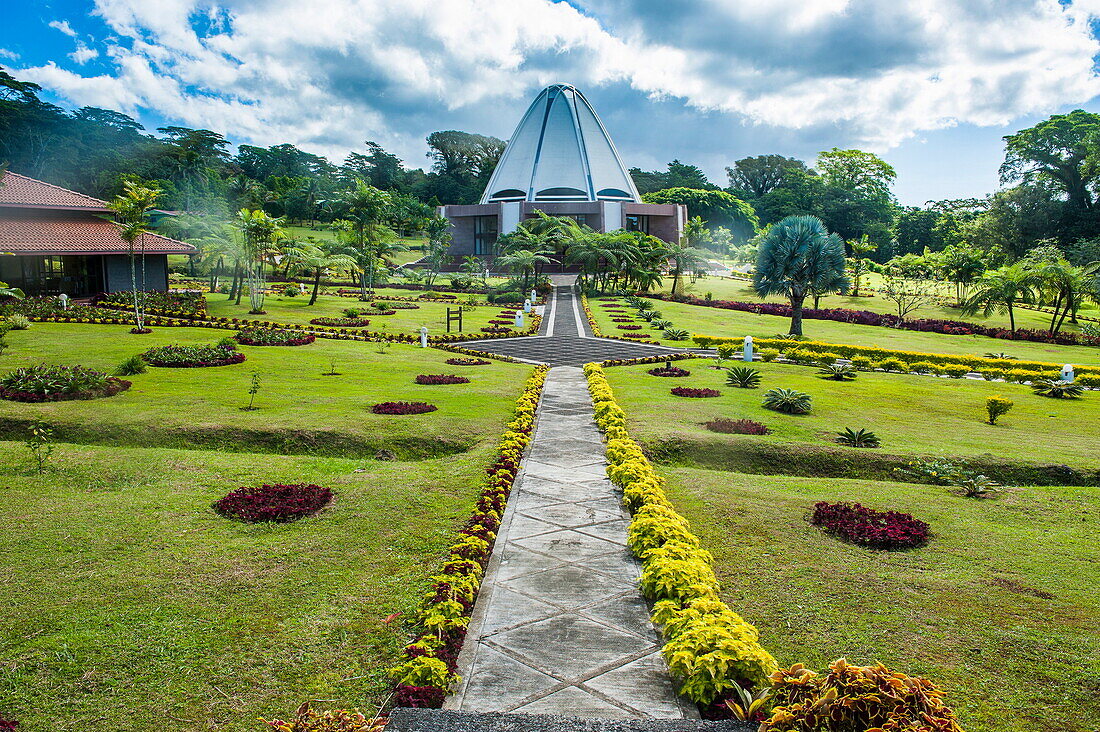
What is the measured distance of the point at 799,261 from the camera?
1208 inches

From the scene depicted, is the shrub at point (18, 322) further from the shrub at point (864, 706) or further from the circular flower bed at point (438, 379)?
the shrub at point (864, 706)

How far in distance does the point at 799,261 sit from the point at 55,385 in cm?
2761

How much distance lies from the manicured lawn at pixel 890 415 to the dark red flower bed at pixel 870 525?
130 inches

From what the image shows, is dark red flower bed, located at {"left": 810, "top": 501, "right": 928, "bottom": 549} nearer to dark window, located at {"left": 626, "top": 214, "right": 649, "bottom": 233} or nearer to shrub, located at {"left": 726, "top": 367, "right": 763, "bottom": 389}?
shrub, located at {"left": 726, "top": 367, "right": 763, "bottom": 389}

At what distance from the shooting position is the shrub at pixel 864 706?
3.67 meters

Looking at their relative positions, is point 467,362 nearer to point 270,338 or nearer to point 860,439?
point 270,338

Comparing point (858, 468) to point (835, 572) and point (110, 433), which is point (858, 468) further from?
point (110, 433)

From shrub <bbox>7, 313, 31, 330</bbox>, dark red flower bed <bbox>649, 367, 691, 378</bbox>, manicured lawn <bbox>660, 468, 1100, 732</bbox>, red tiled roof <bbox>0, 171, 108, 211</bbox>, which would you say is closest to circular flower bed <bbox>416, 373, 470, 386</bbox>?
dark red flower bed <bbox>649, 367, 691, 378</bbox>

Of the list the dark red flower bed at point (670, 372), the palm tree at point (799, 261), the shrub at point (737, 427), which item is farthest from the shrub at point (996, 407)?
the palm tree at point (799, 261)

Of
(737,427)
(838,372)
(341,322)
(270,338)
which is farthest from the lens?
(341,322)

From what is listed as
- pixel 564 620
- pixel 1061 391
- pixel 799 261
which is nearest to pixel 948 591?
pixel 564 620

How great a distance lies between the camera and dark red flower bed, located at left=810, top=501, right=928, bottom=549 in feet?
25.2

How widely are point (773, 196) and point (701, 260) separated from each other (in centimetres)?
4719

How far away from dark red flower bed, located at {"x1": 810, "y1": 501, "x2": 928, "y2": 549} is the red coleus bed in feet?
39.0
